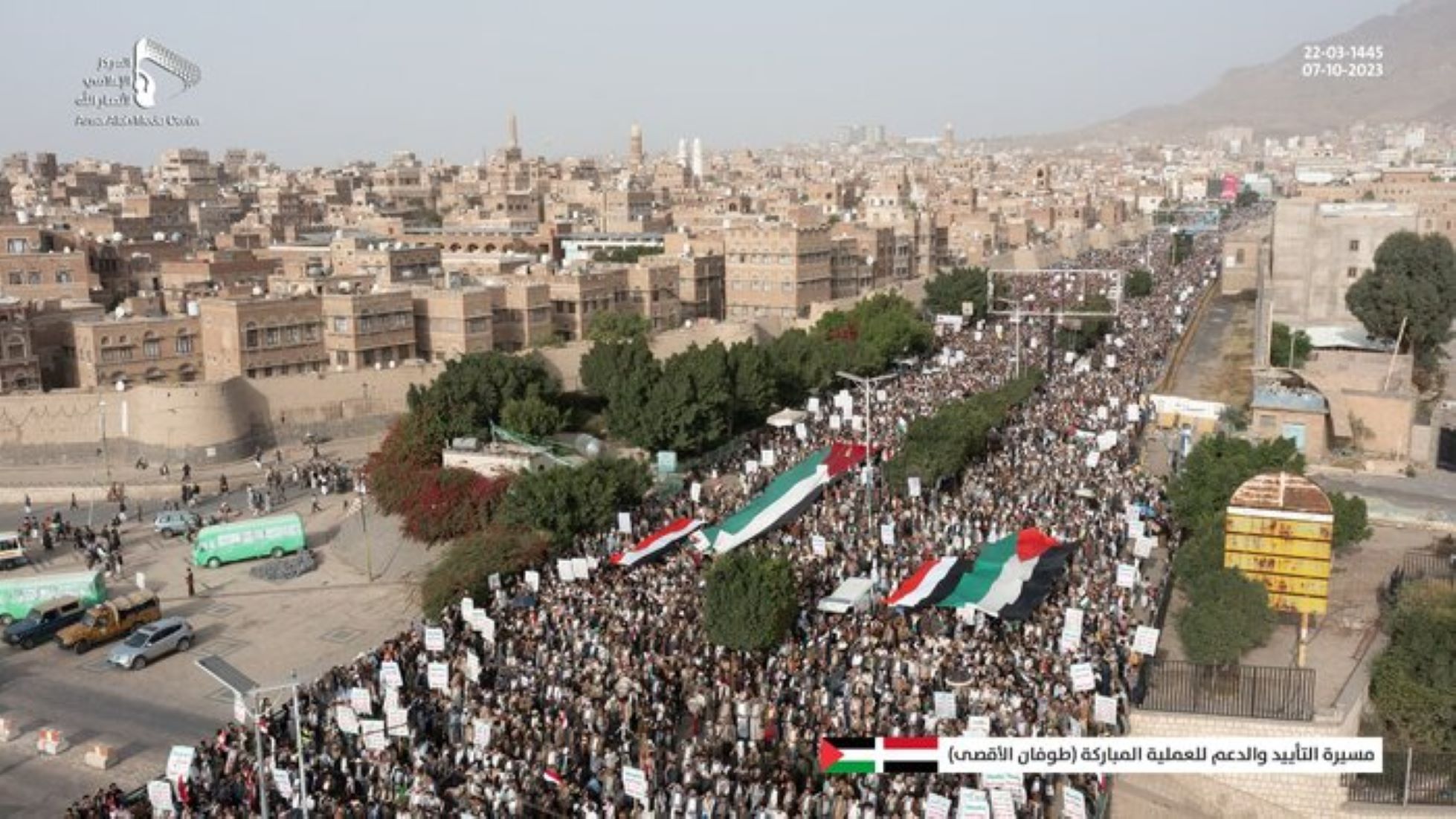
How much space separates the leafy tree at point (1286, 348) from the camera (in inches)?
1817

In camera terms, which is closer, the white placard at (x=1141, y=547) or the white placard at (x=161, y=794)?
the white placard at (x=161, y=794)

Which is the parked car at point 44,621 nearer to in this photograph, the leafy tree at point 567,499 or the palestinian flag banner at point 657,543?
the leafy tree at point 567,499

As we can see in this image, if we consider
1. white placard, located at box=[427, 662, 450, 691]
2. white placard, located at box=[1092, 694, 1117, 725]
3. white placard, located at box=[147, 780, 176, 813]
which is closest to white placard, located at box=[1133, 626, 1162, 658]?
white placard, located at box=[1092, 694, 1117, 725]

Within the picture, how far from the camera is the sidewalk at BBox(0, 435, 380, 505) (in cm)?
3909

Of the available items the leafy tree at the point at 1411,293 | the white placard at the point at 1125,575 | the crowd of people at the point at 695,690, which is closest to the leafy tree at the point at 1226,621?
the crowd of people at the point at 695,690

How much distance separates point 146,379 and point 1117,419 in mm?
37588

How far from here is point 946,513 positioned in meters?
27.2

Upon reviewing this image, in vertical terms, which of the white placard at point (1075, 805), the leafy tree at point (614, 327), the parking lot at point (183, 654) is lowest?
the parking lot at point (183, 654)

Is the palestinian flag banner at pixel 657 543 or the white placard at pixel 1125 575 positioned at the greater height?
the white placard at pixel 1125 575

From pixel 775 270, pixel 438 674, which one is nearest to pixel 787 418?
pixel 438 674

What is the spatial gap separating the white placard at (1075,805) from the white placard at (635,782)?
526 cm

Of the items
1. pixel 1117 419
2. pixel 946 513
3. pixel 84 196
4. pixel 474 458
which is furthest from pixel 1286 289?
pixel 84 196

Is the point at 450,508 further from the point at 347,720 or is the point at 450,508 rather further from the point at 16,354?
the point at 16,354

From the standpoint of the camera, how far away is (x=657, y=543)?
25562 millimetres
